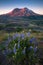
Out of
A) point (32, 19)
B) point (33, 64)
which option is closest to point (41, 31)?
point (32, 19)

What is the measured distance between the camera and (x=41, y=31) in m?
9.61

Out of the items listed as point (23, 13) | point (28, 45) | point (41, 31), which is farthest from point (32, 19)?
point (28, 45)

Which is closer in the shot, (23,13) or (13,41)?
(13,41)

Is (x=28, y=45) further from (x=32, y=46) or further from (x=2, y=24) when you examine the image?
(x=2, y=24)

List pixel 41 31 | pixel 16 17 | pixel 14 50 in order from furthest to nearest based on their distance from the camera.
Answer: pixel 16 17 → pixel 41 31 → pixel 14 50

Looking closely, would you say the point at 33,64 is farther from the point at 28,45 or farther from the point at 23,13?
the point at 23,13

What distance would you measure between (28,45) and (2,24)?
566 cm

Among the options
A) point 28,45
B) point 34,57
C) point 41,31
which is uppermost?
point 28,45

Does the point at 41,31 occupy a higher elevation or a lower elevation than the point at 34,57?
lower

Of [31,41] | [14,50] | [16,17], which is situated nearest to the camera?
[14,50]

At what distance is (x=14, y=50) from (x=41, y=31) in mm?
5740

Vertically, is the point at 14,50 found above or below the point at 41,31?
above

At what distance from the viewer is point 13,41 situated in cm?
439

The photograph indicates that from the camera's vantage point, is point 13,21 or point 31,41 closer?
point 31,41
